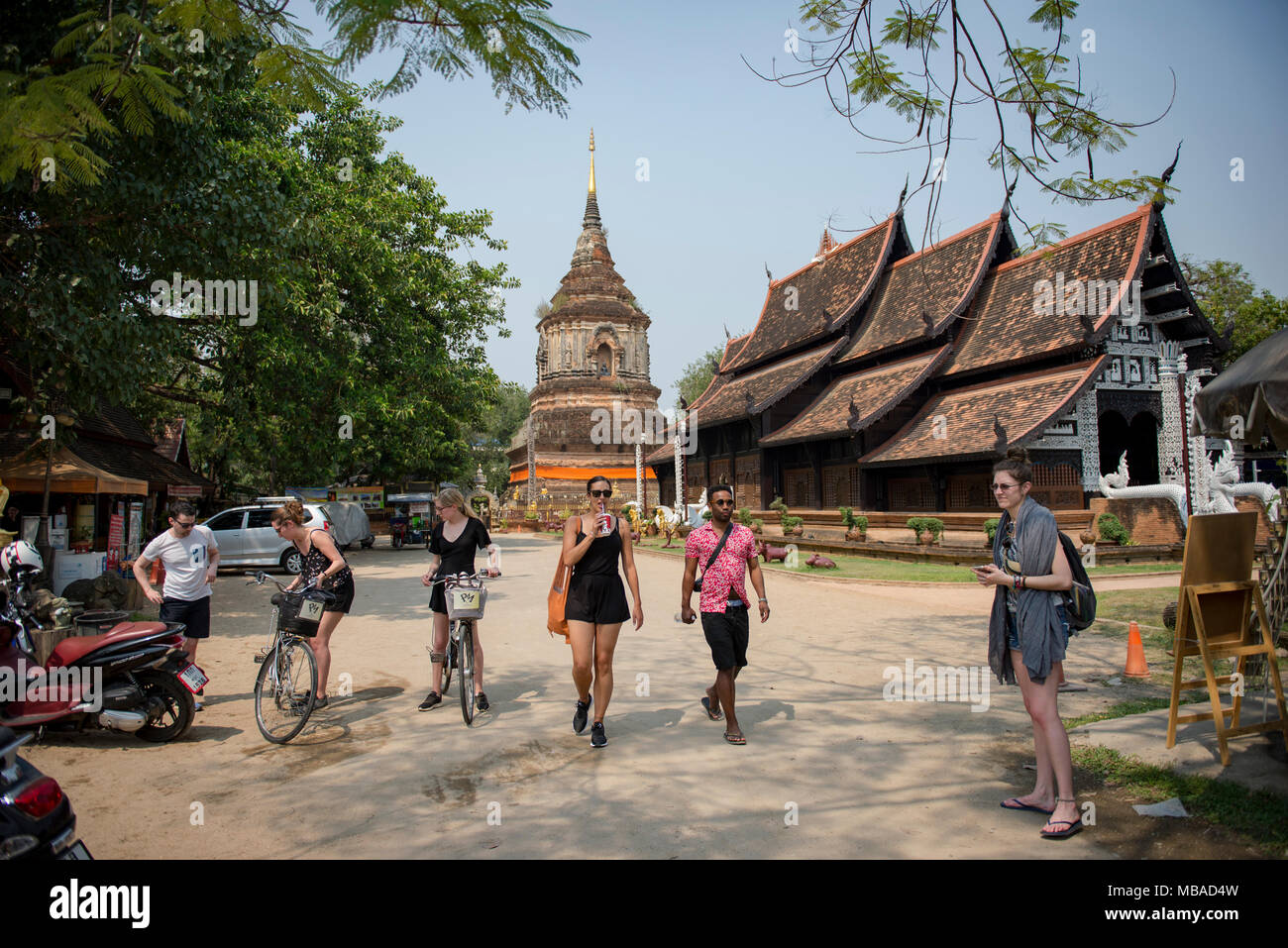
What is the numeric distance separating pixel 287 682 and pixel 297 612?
55cm

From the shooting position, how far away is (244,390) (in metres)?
16.8

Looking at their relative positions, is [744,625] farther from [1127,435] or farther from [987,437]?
[1127,435]

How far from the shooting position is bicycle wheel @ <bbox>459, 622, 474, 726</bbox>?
18.9 feet

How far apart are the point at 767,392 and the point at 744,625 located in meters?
23.7

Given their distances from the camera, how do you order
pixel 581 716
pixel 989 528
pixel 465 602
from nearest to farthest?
pixel 581 716, pixel 465 602, pixel 989 528

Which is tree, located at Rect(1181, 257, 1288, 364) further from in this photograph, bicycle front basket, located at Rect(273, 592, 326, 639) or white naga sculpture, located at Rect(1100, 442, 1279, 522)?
bicycle front basket, located at Rect(273, 592, 326, 639)

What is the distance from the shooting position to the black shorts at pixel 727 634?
17.4ft

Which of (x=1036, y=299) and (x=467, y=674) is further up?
(x=1036, y=299)

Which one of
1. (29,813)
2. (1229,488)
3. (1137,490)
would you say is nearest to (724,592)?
(29,813)

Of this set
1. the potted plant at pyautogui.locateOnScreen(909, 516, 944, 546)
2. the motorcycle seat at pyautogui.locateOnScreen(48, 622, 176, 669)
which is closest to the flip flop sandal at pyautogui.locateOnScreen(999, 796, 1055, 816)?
the motorcycle seat at pyautogui.locateOnScreen(48, 622, 176, 669)

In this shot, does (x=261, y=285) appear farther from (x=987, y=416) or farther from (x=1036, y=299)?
(x=1036, y=299)

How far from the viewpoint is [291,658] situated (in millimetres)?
5777

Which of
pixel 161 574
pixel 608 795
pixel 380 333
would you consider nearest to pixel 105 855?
pixel 608 795

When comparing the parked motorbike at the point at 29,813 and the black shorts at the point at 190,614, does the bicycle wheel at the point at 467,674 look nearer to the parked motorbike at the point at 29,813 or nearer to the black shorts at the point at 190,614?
the black shorts at the point at 190,614
